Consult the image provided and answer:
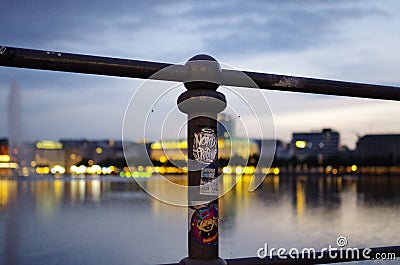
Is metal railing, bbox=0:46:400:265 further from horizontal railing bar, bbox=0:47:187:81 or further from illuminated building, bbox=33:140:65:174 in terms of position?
illuminated building, bbox=33:140:65:174

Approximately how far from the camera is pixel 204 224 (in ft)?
5.26

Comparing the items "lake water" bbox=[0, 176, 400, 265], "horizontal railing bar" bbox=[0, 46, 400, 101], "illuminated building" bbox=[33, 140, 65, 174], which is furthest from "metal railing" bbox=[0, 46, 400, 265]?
"illuminated building" bbox=[33, 140, 65, 174]

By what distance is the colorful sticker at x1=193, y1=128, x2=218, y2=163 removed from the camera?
62.1 inches

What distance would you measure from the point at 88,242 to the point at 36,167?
10347 centimetres

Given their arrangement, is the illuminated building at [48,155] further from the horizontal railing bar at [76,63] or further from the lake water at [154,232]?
the horizontal railing bar at [76,63]

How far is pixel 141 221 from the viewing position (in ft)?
67.2

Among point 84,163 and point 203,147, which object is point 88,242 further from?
point 84,163

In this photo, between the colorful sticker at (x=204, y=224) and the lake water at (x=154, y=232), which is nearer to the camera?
the colorful sticker at (x=204, y=224)

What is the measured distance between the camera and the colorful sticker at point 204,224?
1.60m

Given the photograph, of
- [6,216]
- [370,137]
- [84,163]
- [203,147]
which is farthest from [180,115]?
[84,163]

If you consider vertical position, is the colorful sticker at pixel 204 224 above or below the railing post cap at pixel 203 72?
below

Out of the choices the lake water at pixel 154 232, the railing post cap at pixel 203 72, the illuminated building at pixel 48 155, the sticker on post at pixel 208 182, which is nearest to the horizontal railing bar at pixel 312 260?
the sticker on post at pixel 208 182

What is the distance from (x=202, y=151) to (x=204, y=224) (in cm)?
21

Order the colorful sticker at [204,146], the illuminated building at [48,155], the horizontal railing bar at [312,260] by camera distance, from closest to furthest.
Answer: the colorful sticker at [204,146] < the horizontal railing bar at [312,260] < the illuminated building at [48,155]
